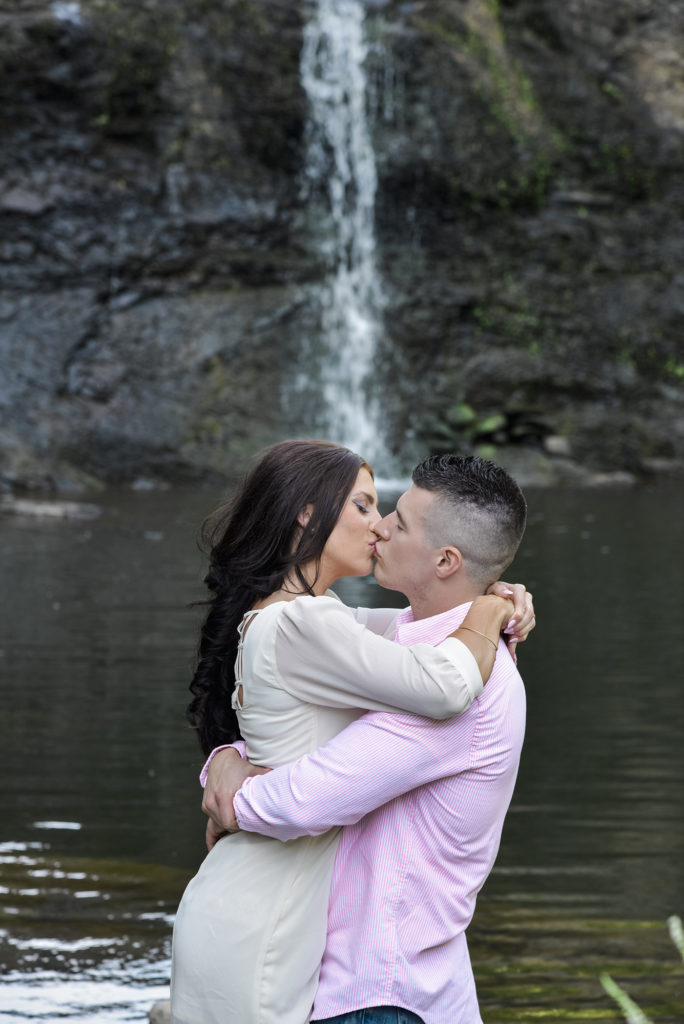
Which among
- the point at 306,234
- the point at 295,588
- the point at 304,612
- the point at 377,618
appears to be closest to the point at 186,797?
the point at 377,618

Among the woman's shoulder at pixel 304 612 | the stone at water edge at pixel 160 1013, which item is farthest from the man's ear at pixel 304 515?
the stone at water edge at pixel 160 1013

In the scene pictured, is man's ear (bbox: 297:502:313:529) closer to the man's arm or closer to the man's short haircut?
the man's short haircut

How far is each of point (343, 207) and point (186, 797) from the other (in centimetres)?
2124

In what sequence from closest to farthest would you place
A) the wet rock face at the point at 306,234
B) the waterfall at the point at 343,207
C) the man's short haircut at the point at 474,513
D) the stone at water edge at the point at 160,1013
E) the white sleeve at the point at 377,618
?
the man's short haircut at the point at 474,513 → the white sleeve at the point at 377,618 → the stone at water edge at the point at 160,1013 → the wet rock face at the point at 306,234 → the waterfall at the point at 343,207

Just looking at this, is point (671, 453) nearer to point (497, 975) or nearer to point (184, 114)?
point (184, 114)

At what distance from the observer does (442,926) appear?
83.7 inches

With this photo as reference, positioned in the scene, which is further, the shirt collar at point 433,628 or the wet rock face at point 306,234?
the wet rock face at point 306,234

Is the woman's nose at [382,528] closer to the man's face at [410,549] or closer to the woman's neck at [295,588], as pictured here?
the man's face at [410,549]

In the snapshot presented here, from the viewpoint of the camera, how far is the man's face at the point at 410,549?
2.25 meters

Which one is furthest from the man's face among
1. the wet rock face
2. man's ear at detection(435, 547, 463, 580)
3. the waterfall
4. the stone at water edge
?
the waterfall

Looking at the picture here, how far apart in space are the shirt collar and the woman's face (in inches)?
7.6

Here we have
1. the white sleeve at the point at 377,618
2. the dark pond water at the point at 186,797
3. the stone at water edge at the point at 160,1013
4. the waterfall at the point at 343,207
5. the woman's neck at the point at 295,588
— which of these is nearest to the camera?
the woman's neck at the point at 295,588

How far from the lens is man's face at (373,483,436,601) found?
2.25m

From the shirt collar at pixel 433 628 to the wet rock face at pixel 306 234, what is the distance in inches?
812
